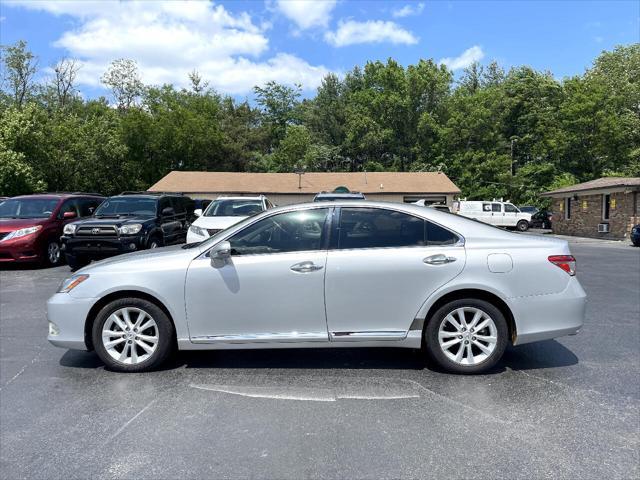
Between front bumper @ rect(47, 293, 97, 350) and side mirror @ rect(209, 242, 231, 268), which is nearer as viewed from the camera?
side mirror @ rect(209, 242, 231, 268)

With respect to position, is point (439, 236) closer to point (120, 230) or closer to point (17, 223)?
point (120, 230)

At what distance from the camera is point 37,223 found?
40.2 ft

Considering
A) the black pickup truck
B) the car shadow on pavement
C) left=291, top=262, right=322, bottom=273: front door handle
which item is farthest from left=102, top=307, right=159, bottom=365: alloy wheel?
the black pickup truck

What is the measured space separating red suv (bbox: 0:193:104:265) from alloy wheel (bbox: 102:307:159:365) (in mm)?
8584

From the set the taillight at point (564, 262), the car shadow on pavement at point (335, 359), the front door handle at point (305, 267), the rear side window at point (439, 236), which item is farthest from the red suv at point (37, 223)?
the taillight at point (564, 262)

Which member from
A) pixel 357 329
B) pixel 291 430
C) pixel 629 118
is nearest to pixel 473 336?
pixel 357 329

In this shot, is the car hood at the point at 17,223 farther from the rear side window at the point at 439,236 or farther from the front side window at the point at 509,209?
the front side window at the point at 509,209

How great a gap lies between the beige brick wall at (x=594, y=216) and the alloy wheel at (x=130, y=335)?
2874 cm

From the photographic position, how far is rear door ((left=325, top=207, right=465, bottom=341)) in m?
4.70

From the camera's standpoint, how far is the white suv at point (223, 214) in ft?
38.0

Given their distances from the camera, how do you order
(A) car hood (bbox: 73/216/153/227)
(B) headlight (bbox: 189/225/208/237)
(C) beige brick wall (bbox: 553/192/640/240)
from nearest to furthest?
A: (A) car hood (bbox: 73/216/153/227) → (B) headlight (bbox: 189/225/208/237) → (C) beige brick wall (bbox: 553/192/640/240)

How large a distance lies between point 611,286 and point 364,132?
4751 cm

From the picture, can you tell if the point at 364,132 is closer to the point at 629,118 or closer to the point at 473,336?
the point at 629,118

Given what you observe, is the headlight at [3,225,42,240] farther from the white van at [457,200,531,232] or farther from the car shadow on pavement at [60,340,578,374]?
the white van at [457,200,531,232]
